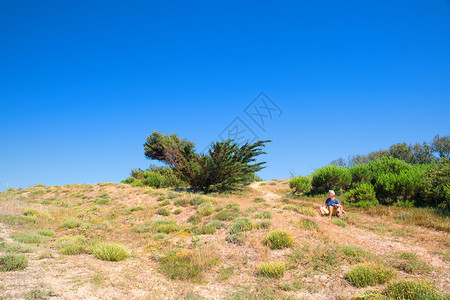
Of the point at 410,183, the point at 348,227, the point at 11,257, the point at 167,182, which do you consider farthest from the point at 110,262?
the point at 167,182

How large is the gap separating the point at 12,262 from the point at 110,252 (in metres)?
1.91

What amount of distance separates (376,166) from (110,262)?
1619 cm

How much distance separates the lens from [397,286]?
172 inches

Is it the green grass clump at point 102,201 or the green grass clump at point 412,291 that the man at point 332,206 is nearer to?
the green grass clump at point 412,291

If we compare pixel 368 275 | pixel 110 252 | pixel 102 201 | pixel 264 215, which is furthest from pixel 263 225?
pixel 102 201

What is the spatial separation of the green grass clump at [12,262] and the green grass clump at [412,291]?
6987 millimetres

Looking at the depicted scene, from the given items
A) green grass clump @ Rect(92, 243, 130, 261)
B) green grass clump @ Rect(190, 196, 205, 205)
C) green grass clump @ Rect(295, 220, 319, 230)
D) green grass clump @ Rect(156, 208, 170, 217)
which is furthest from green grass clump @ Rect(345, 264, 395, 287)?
green grass clump @ Rect(190, 196, 205, 205)

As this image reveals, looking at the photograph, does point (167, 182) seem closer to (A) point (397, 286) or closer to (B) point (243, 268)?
(B) point (243, 268)

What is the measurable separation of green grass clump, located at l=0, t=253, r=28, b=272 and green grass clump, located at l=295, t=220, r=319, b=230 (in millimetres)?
7131

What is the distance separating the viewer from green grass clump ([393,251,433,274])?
5.35 meters

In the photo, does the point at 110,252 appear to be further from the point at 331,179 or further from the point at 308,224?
→ the point at 331,179

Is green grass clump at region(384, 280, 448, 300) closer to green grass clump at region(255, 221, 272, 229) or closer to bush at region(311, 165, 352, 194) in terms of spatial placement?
green grass clump at region(255, 221, 272, 229)

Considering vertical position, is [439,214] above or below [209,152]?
below

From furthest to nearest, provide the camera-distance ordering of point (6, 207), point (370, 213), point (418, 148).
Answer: point (418, 148) → point (6, 207) → point (370, 213)
